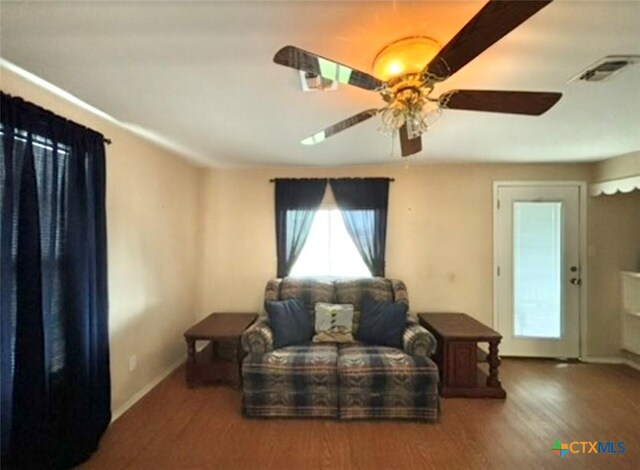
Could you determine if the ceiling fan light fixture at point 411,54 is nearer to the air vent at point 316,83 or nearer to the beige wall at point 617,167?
the air vent at point 316,83

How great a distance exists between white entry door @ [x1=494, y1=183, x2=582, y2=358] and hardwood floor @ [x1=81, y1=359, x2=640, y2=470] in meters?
0.78

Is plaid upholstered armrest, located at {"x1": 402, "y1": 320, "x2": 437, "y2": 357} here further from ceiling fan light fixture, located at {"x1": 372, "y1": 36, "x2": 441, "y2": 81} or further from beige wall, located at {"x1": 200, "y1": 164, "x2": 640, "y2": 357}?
ceiling fan light fixture, located at {"x1": 372, "y1": 36, "x2": 441, "y2": 81}

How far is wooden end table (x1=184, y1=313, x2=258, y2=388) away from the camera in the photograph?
10.5 feet

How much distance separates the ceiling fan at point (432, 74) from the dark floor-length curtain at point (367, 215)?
7.21 ft

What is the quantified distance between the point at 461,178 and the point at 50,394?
4.16 meters

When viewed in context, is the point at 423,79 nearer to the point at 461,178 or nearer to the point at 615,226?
the point at 461,178

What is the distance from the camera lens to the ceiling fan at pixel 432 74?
1.01 m

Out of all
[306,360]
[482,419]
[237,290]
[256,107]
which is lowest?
[482,419]

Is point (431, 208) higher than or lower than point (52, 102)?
lower

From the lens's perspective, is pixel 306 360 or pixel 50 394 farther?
pixel 306 360

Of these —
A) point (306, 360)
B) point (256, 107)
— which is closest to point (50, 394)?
point (306, 360)

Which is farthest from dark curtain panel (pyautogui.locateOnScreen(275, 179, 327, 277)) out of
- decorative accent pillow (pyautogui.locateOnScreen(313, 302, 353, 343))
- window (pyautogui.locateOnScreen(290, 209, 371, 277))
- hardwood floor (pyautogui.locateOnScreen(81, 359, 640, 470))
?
hardwood floor (pyautogui.locateOnScreen(81, 359, 640, 470))

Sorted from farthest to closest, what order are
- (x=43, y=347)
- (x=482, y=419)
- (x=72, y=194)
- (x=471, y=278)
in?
(x=471, y=278) < (x=482, y=419) < (x=72, y=194) < (x=43, y=347)

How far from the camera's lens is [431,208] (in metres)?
4.07
